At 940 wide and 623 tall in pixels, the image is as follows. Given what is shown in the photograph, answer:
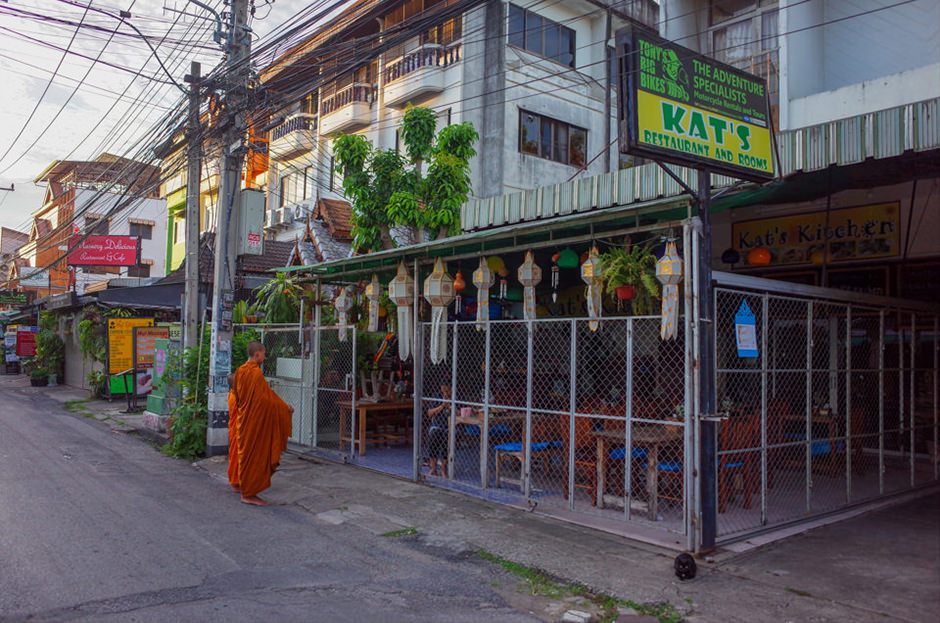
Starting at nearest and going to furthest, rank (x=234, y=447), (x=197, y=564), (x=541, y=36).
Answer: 1. (x=197, y=564)
2. (x=234, y=447)
3. (x=541, y=36)

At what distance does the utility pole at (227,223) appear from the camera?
10.7 m

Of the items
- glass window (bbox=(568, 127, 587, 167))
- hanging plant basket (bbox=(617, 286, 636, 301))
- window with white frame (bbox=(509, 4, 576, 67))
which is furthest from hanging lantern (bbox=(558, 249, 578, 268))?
glass window (bbox=(568, 127, 587, 167))

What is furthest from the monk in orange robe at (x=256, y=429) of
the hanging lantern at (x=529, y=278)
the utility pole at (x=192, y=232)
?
the utility pole at (x=192, y=232)

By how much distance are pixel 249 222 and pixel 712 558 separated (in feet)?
28.0

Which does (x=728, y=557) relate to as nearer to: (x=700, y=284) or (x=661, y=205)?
(x=700, y=284)

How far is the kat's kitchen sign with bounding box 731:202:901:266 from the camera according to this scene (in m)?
10.6

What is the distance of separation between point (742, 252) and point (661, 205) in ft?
21.4

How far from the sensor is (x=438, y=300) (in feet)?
29.1

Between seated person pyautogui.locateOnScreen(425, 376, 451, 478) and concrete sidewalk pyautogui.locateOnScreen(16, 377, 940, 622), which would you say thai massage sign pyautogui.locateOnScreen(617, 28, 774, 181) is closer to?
concrete sidewalk pyautogui.locateOnScreen(16, 377, 940, 622)

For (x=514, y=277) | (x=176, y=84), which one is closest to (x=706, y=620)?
(x=514, y=277)

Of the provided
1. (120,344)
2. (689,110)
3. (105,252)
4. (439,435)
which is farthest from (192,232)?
(105,252)

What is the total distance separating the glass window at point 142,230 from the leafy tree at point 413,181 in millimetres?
30069

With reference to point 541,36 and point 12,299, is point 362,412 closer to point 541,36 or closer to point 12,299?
point 541,36

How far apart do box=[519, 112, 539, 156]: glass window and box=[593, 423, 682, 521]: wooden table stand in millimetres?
13150
